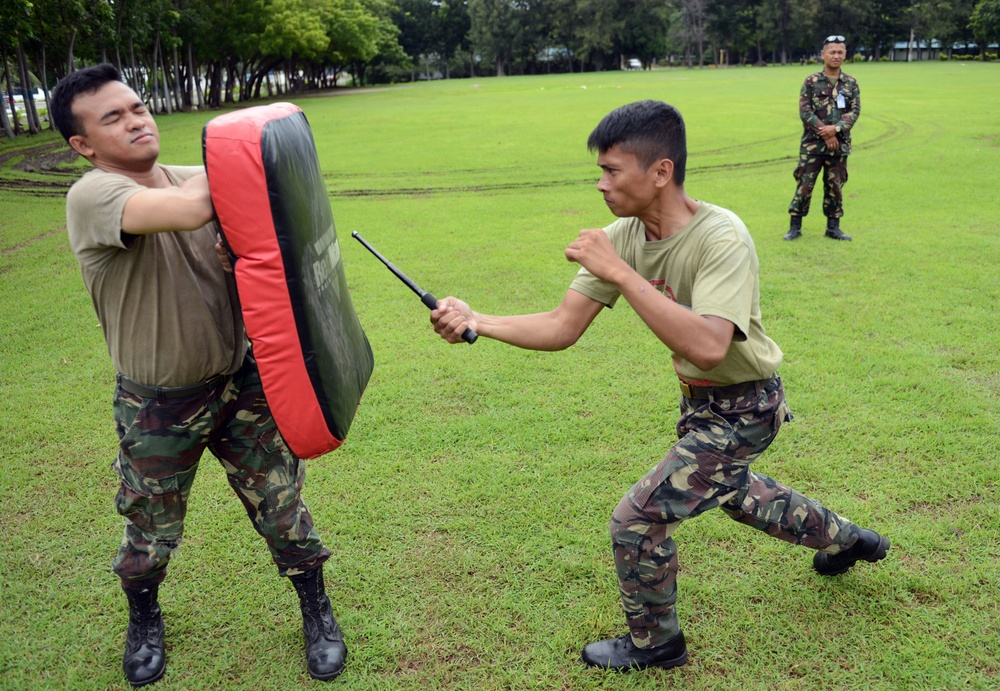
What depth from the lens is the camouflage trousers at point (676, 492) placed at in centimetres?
266

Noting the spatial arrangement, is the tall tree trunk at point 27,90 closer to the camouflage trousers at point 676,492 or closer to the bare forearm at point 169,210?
the bare forearm at point 169,210

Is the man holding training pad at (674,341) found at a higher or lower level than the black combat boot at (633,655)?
higher

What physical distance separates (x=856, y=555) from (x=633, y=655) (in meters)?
1.05

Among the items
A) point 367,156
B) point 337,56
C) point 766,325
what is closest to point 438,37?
point 337,56

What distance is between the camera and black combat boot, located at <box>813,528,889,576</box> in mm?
3150

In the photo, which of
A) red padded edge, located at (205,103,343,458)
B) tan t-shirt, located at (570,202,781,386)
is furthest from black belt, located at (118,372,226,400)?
tan t-shirt, located at (570,202,781,386)

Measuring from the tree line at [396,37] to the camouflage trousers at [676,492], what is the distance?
2137 cm

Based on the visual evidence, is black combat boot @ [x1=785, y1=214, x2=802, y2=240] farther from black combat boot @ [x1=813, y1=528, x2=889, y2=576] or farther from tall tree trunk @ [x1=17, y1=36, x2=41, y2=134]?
tall tree trunk @ [x1=17, y1=36, x2=41, y2=134]

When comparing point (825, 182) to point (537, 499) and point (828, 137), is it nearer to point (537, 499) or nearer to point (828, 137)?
point (828, 137)

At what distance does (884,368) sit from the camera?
5.36m

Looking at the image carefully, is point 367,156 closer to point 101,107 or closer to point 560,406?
point 560,406

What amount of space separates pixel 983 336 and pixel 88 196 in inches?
233

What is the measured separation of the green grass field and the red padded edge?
44.0 inches

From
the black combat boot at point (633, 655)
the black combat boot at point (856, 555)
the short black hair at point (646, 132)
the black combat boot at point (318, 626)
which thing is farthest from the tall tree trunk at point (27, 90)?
the black combat boot at point (856, 555)
